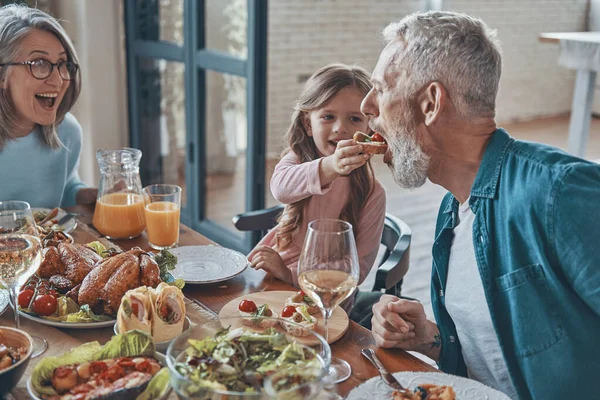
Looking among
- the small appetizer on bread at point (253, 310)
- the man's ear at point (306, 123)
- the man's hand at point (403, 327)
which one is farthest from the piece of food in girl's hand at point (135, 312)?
the man's ear at point (306, 123)

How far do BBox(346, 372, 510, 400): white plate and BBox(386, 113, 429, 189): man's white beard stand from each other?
0.52 m

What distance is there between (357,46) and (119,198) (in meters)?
5.04

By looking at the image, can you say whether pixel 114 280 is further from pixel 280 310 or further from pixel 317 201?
pixel 317 201

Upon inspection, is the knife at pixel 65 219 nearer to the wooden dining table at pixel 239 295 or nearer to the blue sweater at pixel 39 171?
the wooden dining table at pixel 239 295

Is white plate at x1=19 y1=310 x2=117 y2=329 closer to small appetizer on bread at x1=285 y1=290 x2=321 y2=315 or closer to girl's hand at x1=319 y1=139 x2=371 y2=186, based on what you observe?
small appetizer on bread at x1=285 y1=290 x2=321 y2=315

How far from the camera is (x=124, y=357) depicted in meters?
1.09

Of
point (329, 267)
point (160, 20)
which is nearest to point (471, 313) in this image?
point (329, 267)

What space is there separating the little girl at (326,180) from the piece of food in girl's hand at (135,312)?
778 mm

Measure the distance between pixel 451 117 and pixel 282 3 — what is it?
4.84 m

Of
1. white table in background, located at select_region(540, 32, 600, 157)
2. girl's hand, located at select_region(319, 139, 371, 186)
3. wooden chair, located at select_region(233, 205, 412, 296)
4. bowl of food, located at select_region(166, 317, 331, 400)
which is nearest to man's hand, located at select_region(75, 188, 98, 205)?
wooden chair, located at select_region(233, 205, 412, 296)

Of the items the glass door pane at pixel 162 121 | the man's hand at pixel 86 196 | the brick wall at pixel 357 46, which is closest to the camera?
the man's hand at pixel 86 196

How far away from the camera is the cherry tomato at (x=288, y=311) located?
1.40 meters

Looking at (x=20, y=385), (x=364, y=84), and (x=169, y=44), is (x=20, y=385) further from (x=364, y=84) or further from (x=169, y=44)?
(x=169, y=44)

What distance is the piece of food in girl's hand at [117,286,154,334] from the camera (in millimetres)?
1204
